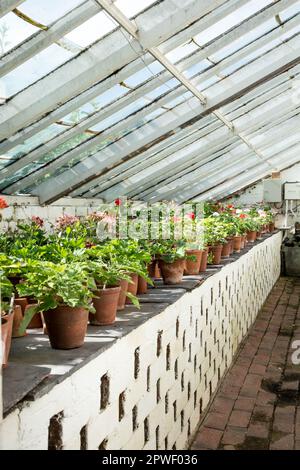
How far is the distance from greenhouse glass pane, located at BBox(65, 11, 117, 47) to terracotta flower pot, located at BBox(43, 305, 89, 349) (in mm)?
3164

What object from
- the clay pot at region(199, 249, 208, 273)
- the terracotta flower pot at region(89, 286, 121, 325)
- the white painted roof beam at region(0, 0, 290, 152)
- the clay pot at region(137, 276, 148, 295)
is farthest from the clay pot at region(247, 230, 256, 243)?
the terracotta flower pot at region(89, 286, 121, 325)

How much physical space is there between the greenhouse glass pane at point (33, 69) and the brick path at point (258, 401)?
325 cm

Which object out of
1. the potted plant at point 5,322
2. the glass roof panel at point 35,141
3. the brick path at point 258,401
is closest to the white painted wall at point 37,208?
the glass roof panel at point 35,141

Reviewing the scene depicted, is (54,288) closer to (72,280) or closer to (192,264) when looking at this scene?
(72,280)

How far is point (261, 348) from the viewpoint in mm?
5172

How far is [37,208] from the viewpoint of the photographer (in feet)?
24.3

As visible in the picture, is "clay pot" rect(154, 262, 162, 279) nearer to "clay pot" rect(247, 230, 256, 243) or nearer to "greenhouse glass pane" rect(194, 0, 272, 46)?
"greenhouse glass pane" rect(194, 0, 272, 46)

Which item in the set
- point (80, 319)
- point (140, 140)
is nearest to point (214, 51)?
point (140, 140)

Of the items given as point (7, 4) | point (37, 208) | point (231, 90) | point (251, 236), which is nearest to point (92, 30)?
point (7, 4)

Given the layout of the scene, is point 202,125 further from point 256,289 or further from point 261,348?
point 261,348

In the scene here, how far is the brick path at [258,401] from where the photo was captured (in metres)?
3.10

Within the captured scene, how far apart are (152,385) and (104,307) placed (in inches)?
17.9

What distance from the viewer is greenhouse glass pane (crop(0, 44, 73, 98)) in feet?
14.5
